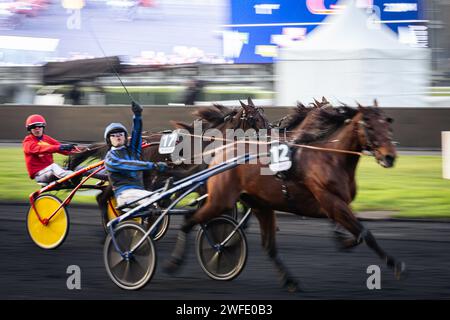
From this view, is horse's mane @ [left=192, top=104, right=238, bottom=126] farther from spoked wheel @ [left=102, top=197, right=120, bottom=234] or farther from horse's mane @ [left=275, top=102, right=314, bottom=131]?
horse's mane @ [left=275, top=102, right=314, bottom=131]

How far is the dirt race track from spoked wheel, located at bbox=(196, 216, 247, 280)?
0.11 meters

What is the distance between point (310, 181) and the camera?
23.6 feet

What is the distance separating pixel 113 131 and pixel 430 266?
316 cm

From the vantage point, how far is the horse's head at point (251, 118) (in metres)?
9.60

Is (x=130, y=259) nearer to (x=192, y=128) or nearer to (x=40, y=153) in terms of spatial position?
(x=40, y=153)

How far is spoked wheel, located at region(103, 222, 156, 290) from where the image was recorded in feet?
23.2

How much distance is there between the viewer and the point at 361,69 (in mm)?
18344

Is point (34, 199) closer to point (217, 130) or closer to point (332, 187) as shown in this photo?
point (217, 130)

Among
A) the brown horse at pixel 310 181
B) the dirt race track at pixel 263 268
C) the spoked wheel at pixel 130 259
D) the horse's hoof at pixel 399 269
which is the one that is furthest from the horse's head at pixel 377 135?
the spoked wheel at pixel 130 259

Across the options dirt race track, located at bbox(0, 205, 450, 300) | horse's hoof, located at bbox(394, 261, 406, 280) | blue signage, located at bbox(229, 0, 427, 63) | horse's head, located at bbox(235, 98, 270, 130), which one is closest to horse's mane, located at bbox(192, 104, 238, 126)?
horse's head, located at bbox(235, 98, 270, 130)

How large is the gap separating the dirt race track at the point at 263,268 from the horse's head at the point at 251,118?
126cm

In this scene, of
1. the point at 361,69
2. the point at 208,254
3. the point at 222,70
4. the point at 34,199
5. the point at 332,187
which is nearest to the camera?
the point at 332,187

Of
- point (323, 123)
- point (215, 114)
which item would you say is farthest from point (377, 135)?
point (215, 114)
